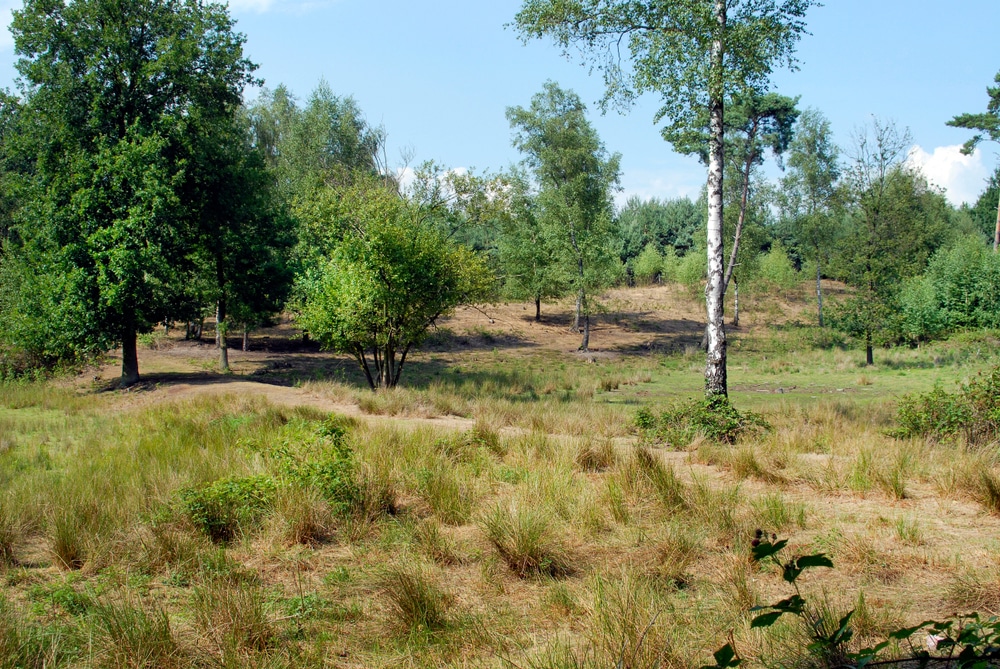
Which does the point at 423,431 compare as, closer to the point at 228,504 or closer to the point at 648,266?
the point at 228,504

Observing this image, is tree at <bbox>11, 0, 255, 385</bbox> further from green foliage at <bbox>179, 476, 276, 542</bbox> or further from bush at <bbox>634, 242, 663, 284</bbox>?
bush at <bbox>634, 242, 663, 284</bbox>

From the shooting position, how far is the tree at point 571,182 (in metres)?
39.5

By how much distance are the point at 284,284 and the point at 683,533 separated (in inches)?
958

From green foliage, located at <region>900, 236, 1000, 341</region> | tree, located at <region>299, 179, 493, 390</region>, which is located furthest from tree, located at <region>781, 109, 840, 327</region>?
tree, located at <region>299, 179, 493, 390</region>

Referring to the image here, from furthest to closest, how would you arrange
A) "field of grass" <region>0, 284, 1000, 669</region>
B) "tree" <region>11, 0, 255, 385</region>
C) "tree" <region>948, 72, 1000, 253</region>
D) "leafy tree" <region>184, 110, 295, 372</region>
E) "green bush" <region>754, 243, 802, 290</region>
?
1. "green bush" <region>754, 243, 802, 290</region>
2. "tree" <region>948, 72, 1000, 253</region>
3. "leafy tree" <region>184, 110, 295, 372</region>
4. "tree" <region>11, 0, 255, 385</region>
5. "field of grass" <region>0, 284, 1000, 669</region>

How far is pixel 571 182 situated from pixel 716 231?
90.0 ft

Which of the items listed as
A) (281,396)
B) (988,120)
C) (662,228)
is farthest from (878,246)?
(662,228)

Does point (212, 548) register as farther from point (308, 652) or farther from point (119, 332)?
point (119, 332)

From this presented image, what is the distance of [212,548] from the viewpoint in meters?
6.20

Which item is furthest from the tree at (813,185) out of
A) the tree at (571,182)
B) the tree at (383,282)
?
the tree at (383,282)

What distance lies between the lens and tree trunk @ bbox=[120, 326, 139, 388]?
2319 cm

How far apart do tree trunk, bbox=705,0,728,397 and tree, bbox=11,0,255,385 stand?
1652 cm

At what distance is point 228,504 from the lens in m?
7.01

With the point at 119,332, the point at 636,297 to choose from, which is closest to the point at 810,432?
the point at 119,332
